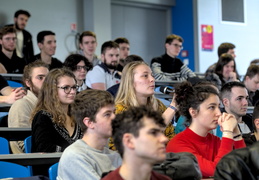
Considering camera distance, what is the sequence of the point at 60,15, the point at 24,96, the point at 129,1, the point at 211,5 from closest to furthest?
the point at 24,96
the point at 60,15
the point at 129,1
the point at 211,5

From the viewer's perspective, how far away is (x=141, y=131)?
1.76 metres

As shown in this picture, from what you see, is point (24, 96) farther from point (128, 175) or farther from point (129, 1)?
point (129, 1)

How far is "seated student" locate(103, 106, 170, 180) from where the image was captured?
5.68 feet

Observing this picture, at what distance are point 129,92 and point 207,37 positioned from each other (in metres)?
6.23

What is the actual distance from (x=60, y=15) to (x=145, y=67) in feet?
16.1

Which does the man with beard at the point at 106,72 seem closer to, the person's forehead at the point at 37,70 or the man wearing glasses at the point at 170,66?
the man wearing glasses at the point at 170,66

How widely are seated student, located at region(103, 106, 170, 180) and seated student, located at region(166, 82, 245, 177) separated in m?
0.87

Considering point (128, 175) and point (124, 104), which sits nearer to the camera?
point (128, 175)

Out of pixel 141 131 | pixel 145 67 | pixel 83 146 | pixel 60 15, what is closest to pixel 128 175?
pixel 141 131

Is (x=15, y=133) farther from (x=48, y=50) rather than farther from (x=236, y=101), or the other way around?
(x=48, y=50)

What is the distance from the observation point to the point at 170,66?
6.23m

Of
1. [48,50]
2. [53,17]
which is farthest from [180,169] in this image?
[53,17]

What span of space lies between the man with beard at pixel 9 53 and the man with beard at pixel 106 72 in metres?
1.08

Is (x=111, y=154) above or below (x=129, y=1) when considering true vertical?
below
